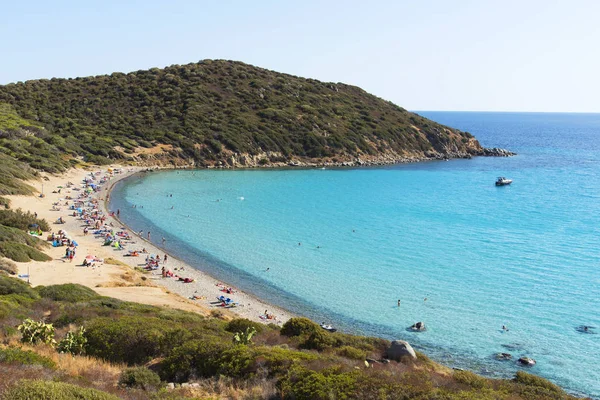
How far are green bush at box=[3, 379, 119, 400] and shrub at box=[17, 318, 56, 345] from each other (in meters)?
6.66

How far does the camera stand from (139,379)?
11.4m

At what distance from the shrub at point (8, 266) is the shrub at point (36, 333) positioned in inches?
574

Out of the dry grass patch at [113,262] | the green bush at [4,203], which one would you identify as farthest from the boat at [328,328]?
the green bush at [4,203]

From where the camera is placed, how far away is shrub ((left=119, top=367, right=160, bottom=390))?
11250 millimetres

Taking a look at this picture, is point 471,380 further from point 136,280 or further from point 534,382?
point 136,280

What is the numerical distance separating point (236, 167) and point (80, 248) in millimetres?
51487

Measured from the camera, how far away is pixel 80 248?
36906 millimetres

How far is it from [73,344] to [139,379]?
4.17 m

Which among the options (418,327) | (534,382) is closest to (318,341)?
(534,382)

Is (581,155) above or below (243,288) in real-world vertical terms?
above

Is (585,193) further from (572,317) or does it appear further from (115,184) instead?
(115,184)

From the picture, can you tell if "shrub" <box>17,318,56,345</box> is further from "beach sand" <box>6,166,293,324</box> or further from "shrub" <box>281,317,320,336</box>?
"beach sand" <box>6,166,293,324</box>

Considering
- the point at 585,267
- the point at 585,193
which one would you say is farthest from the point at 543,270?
the point at 585,193

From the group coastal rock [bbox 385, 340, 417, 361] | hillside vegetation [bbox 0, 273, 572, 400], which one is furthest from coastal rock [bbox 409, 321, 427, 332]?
coastal rock [bbox 385, 340, 417, 361]
